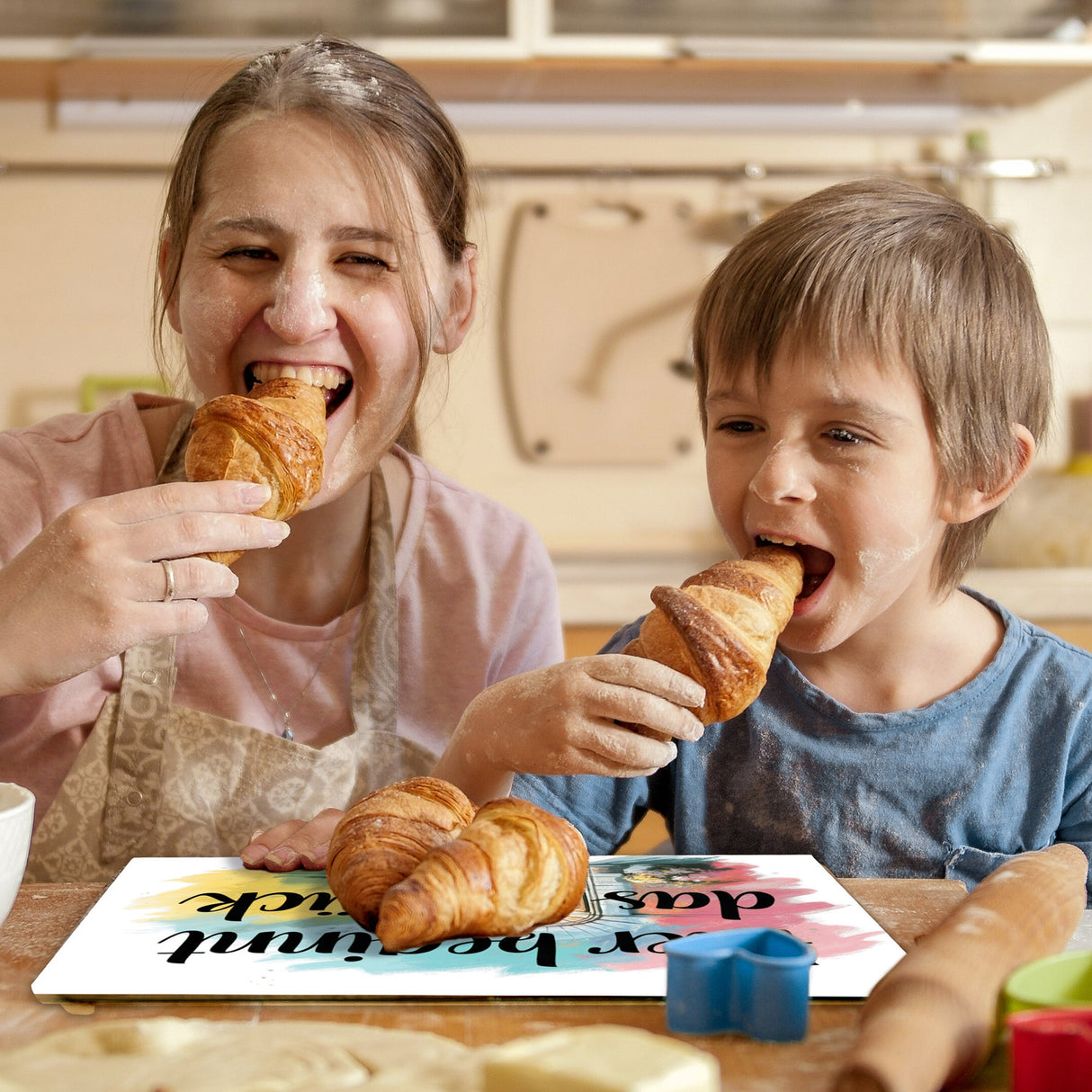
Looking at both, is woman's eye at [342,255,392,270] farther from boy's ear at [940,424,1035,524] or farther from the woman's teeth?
boy's ear at [940,424,1035,524]

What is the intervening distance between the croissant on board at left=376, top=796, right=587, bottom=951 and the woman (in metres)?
0.40

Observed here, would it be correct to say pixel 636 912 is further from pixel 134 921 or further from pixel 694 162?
pixel 694 162

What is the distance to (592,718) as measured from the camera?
94 centimetres

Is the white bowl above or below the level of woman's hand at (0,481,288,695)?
below

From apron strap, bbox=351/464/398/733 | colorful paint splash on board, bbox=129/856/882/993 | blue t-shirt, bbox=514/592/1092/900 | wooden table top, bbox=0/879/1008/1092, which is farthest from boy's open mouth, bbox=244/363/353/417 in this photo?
wooden table top, bbox=0/879/1008/1092

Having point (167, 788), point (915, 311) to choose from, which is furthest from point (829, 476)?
point (167, 788)

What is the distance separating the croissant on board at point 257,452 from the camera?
109cm

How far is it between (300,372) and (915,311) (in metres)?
0.61

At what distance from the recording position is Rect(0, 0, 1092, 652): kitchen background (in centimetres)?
280

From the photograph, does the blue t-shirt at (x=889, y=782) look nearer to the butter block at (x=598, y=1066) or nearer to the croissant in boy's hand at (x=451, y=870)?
the croissant in boy's hand at (x=451, y=870)

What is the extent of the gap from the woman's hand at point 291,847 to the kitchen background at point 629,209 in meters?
1.83

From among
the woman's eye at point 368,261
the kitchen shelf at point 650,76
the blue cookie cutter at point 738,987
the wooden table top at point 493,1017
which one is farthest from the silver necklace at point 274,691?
the kitchen shelf at point 650,76

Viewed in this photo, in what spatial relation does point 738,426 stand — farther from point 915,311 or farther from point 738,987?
point 738,987

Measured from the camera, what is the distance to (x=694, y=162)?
3.04m
